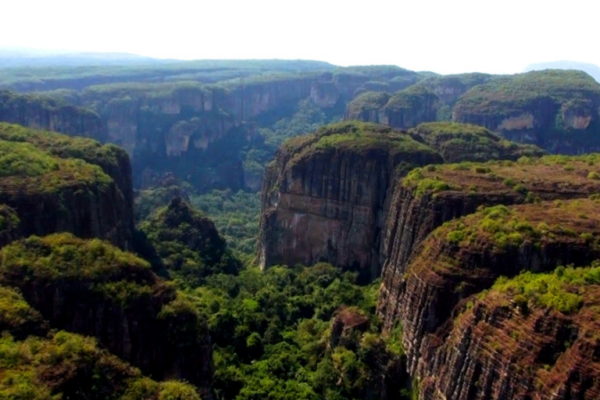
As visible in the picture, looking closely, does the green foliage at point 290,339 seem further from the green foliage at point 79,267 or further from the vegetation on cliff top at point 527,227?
the green foliage at point 79,267

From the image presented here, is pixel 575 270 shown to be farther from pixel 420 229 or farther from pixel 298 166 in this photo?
pixel 298 166

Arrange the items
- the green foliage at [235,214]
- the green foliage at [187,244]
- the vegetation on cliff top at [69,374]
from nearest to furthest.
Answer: the vegetation on cliff top at [69,374] → the green foliage at [187,244] → the green foliage at [235,214]

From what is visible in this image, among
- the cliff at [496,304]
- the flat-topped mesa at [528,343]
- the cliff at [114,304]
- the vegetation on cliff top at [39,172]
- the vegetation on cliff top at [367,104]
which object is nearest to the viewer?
the flat-topped mesa at [528,343]

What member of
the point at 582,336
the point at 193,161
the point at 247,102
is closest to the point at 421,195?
the point at 582,336

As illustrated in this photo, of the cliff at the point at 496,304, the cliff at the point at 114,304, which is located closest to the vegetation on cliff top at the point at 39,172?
the cliff at the point at 114,304

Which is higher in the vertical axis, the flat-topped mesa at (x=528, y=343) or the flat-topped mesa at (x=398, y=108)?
the flat-topped mesa at (x=528, y=343)

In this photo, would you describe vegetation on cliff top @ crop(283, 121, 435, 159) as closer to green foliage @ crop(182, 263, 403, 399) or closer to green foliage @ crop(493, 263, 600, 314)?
green foliage @ crop(182, 263, 403, 399)
